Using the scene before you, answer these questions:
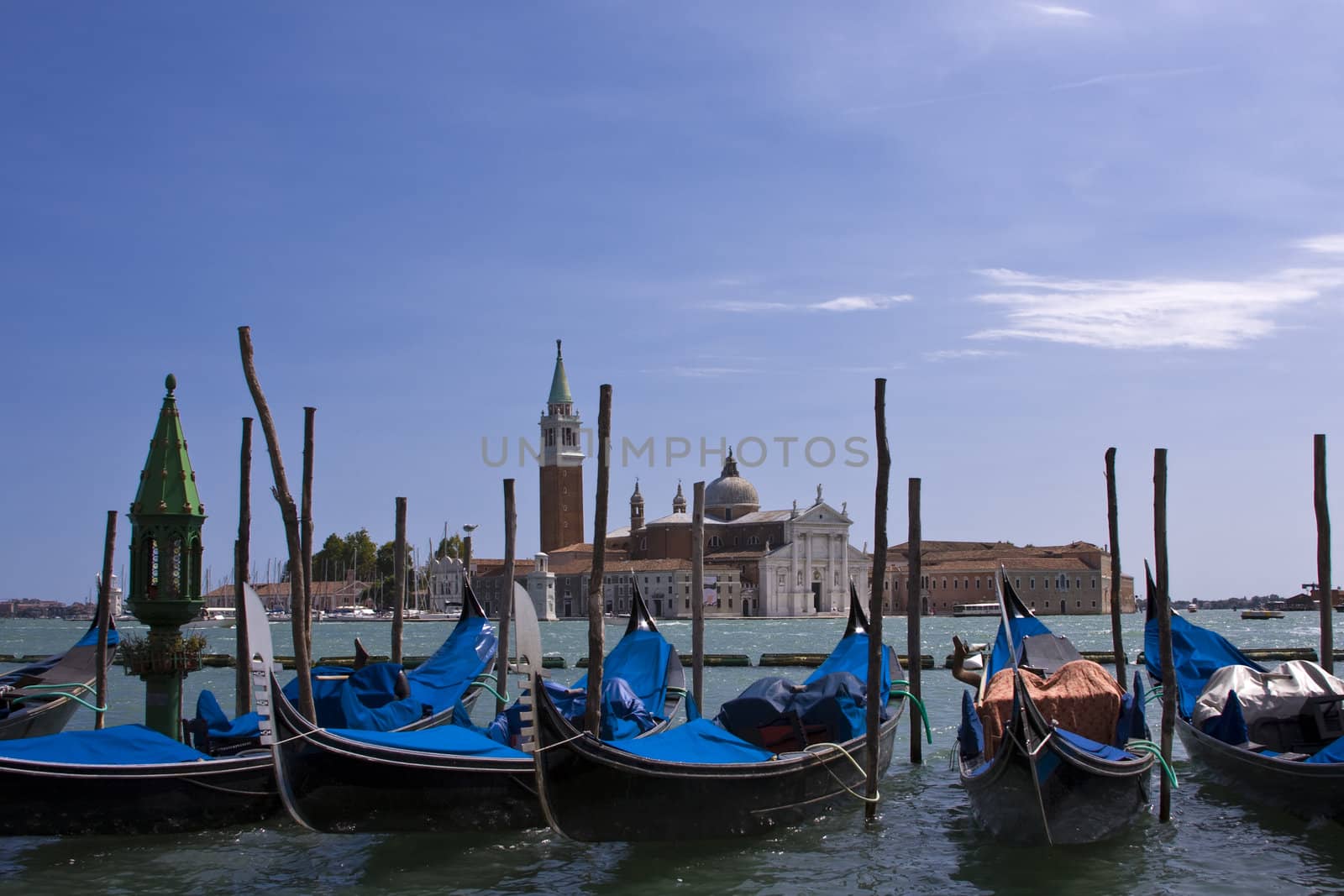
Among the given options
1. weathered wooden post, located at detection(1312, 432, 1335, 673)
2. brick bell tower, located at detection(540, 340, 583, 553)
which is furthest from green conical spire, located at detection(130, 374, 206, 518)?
brick bell tower, located at detection(540, 340, 583, 553)

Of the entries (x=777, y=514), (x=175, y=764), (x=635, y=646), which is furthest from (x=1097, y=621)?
(x=175, y=764)

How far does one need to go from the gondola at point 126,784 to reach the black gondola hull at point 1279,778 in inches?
226

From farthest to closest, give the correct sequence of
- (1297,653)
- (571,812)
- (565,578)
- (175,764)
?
(565,578)
(1297,653)
(175,764)
(571,812)

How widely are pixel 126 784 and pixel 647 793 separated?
281 centimetres

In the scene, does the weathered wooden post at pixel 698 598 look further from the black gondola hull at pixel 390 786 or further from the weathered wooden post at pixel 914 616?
the black gondola hull at pixel 390 786

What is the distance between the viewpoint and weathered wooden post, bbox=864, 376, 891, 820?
827 cm

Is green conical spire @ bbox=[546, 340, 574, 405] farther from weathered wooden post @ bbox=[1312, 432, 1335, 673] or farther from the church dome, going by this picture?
weathered wooden post @ bbox=[1312, 432, 1335, 673]

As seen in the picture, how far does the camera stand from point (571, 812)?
7.05 m

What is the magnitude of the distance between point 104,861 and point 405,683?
264 cm

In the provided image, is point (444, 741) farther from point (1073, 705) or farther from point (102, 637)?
point (102, 637)

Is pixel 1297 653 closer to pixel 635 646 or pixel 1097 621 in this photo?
pixel 635 646

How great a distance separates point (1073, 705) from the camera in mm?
8227

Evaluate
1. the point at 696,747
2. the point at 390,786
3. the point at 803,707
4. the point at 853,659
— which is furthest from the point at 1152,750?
the point at 390,786

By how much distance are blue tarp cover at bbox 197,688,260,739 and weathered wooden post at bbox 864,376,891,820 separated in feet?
12.0
